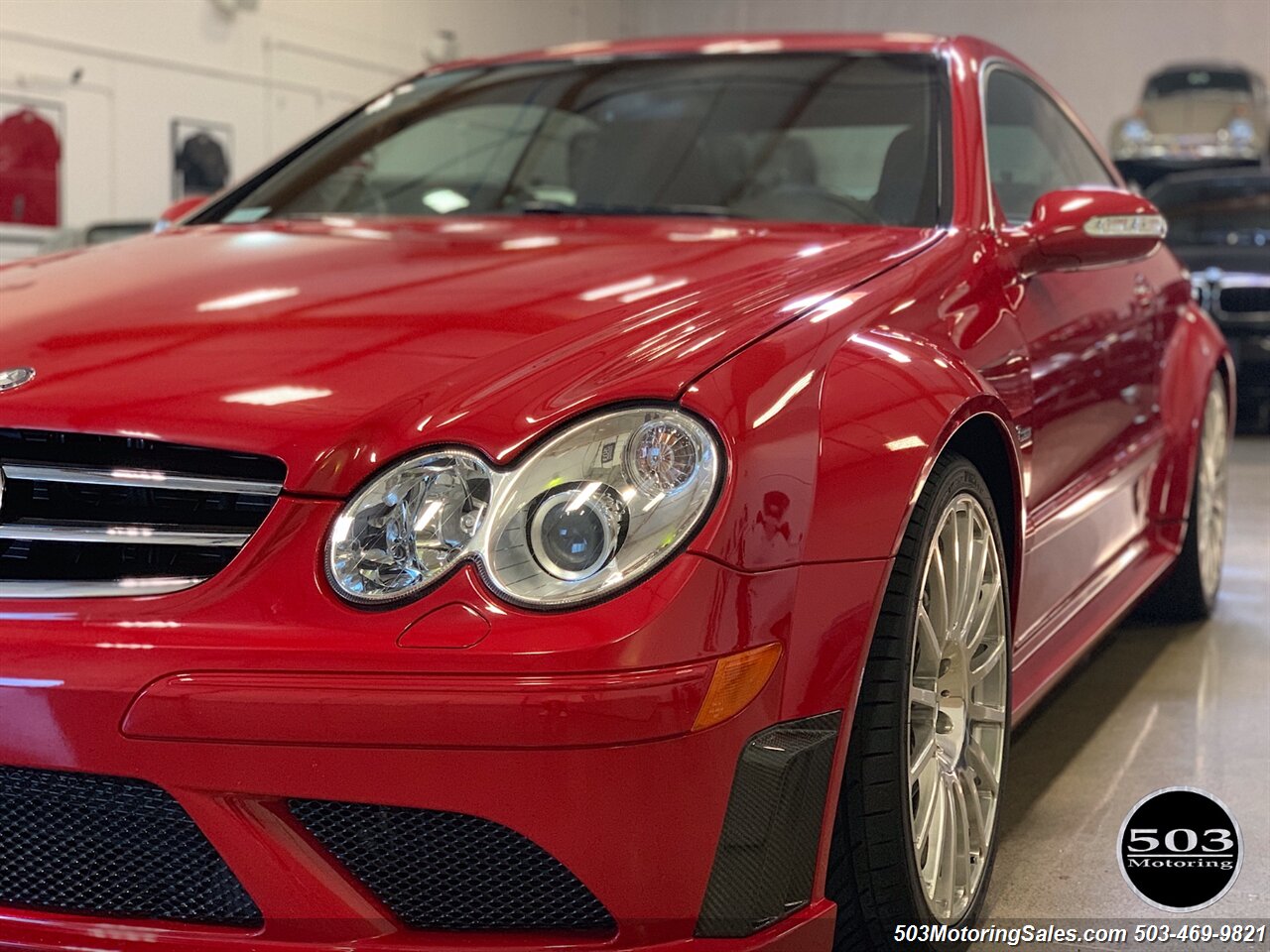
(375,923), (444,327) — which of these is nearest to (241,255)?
(444,327)

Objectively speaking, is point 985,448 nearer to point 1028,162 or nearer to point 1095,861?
point 1095,861

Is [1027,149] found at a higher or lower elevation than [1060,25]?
lower

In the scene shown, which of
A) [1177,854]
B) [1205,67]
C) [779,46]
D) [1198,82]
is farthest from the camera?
[1205,67]

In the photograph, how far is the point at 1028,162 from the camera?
2.64m

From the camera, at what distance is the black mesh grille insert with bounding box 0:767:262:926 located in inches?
51.0

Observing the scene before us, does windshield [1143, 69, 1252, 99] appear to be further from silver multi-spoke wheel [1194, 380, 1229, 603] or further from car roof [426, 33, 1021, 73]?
car roof [426, 33, 1021, 73]

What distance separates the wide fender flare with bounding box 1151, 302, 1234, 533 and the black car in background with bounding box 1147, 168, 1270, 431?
4709mm

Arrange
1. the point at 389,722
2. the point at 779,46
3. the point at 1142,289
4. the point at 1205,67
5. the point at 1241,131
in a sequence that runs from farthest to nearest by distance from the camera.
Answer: the point at 1205,67, the point at 1241,131, the point at 1142,289, the point at 779,46, the point at 389,722

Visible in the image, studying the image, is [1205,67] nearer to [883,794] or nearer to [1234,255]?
[1234,255]

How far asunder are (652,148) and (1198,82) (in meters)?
11.9

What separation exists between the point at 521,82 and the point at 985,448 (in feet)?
4.05

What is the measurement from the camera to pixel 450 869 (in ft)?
4.23

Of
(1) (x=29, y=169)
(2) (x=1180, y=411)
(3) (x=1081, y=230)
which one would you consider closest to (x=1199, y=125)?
(1) (x=29, y=169)

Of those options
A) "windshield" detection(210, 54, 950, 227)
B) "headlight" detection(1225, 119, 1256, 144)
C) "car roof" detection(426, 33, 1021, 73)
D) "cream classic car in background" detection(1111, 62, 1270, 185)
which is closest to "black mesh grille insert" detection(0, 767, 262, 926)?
"windshield" detection(210, 54, 950, 227)
